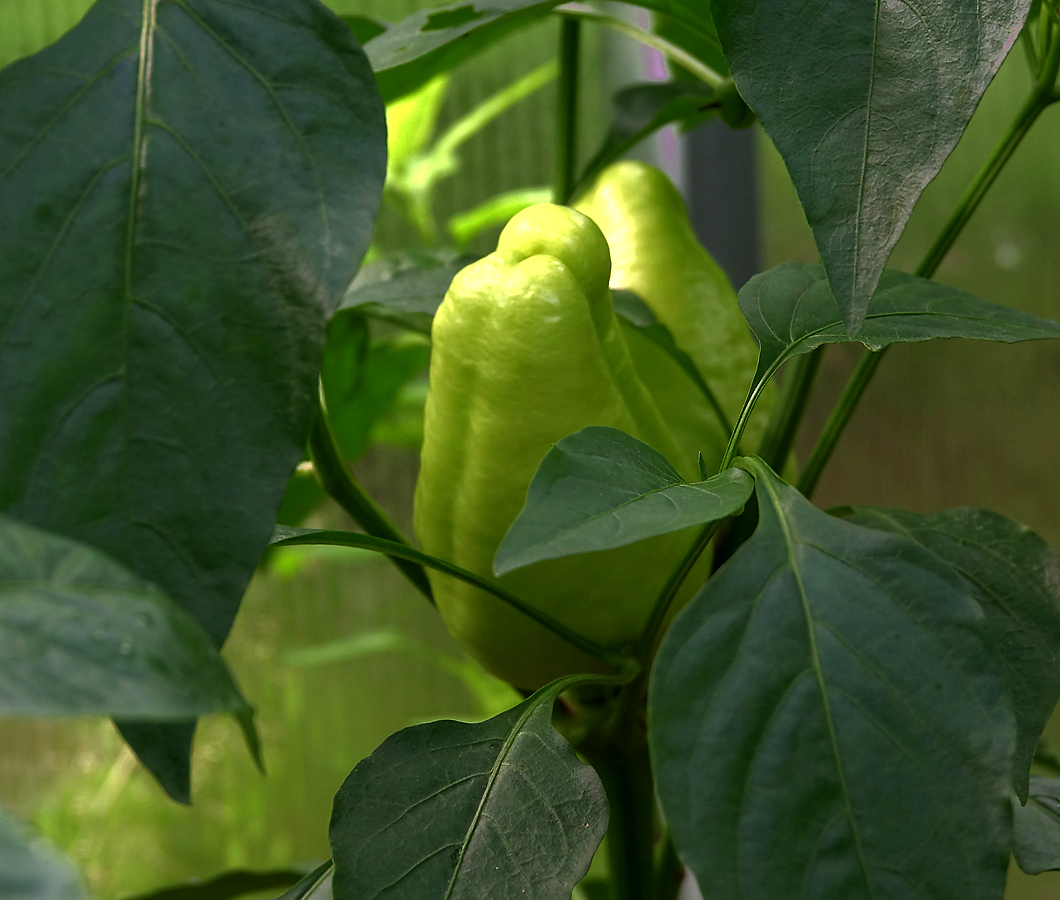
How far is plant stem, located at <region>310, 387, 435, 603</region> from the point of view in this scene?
271 millimetres

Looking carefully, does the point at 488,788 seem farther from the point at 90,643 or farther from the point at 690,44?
the point at 690,44

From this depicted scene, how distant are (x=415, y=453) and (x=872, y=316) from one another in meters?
0.58

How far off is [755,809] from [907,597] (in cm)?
5

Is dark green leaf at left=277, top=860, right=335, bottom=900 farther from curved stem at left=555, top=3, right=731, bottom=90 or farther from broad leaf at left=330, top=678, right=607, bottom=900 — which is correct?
curved stem at left=555, top=3, right=731, bottom=90

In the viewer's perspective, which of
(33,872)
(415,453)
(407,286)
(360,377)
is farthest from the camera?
(415,453)

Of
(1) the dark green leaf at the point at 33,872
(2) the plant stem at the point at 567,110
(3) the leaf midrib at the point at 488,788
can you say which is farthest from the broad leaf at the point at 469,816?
(2) the plant stem at the point at 567,110

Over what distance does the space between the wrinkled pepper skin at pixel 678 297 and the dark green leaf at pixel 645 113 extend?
0.05 m

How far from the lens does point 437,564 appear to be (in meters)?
0.24

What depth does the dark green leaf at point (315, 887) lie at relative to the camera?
10.4 inches

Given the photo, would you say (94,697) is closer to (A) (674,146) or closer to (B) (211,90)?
(B) (211,90)

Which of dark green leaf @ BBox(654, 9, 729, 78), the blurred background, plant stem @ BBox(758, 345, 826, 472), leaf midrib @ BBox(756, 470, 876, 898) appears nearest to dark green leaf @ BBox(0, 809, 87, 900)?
leaf midrib @ BBox(756, 470, 876, 898)

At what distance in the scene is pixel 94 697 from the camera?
0.39 feet

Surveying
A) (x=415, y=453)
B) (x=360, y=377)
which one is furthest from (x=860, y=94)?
(x=415, y=453)

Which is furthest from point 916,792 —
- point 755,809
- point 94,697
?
point 94,697
